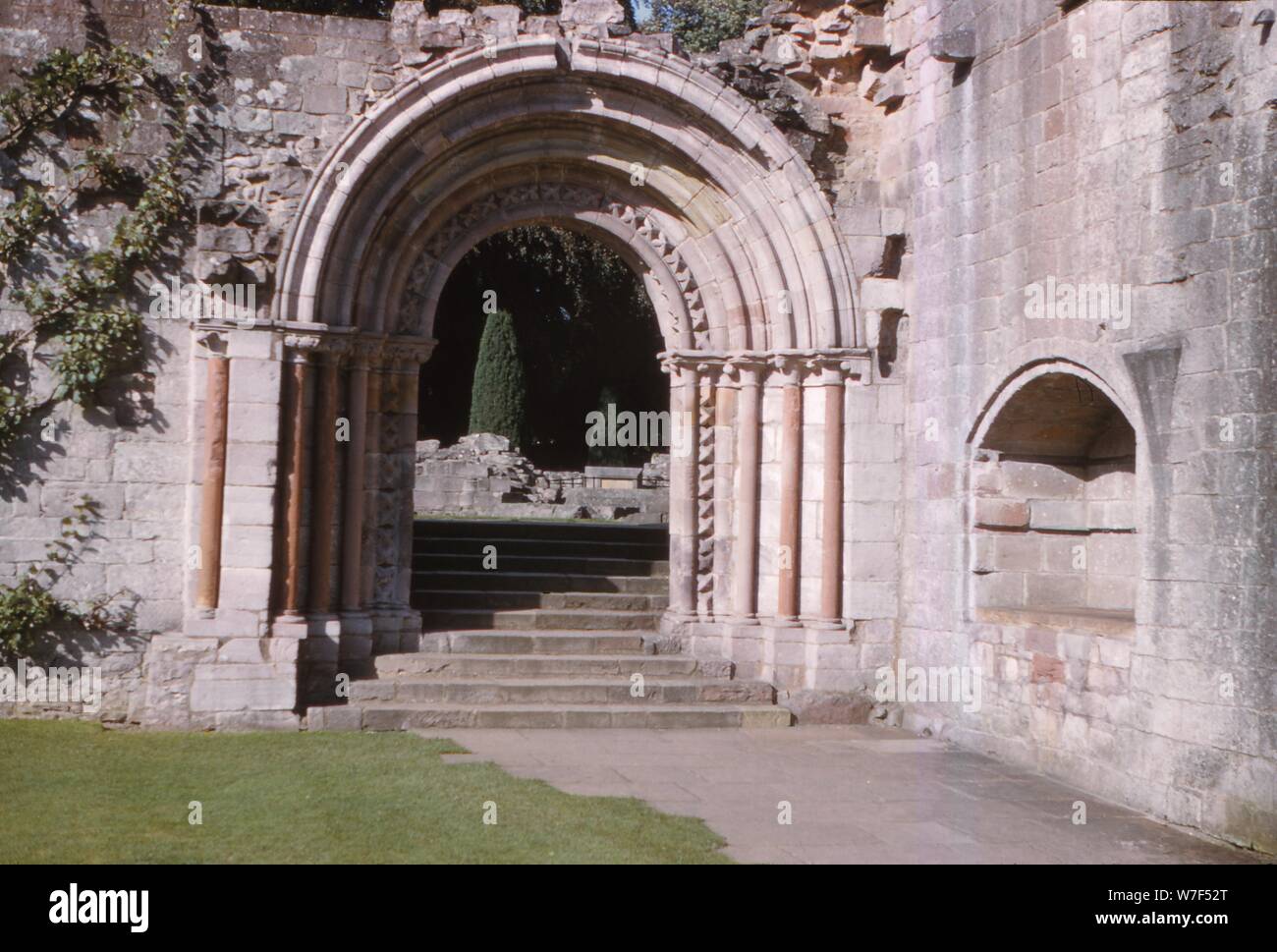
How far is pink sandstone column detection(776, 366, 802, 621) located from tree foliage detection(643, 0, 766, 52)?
543 inches

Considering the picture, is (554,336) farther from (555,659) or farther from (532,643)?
(555,659)

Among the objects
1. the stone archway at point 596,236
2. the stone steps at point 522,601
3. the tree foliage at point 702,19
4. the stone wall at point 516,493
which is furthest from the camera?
the tree foliage at point 702,19

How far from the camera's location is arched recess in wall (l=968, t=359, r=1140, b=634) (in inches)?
338

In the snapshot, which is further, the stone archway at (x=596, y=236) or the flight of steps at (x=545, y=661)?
the stone archway at (x=596, y=236)

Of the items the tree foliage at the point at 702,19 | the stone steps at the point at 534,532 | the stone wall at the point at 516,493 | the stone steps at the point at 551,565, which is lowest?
the stone steps at the point at 551,565

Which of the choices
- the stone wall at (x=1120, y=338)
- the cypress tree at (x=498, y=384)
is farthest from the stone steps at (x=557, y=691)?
the cypress tree at (x=498, y=384)

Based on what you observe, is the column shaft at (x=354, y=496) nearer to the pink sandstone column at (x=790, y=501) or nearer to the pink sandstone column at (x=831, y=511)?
the pink sandstone column at (x=790, y=501)

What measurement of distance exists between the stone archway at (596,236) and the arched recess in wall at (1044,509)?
1.19 meters

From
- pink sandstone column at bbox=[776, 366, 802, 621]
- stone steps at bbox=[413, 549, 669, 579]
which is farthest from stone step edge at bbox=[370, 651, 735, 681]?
stone steps at bbox=[413, 549, 669, 579]

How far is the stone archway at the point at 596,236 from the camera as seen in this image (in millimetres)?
9172

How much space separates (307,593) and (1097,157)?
18.1ft

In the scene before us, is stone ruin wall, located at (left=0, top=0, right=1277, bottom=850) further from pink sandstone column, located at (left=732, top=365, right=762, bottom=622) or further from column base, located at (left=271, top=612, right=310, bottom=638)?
column base, located at (left=271, top=612, right=310, bottom=638)

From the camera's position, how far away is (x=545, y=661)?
31.6 ft

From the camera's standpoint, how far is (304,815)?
641cm
